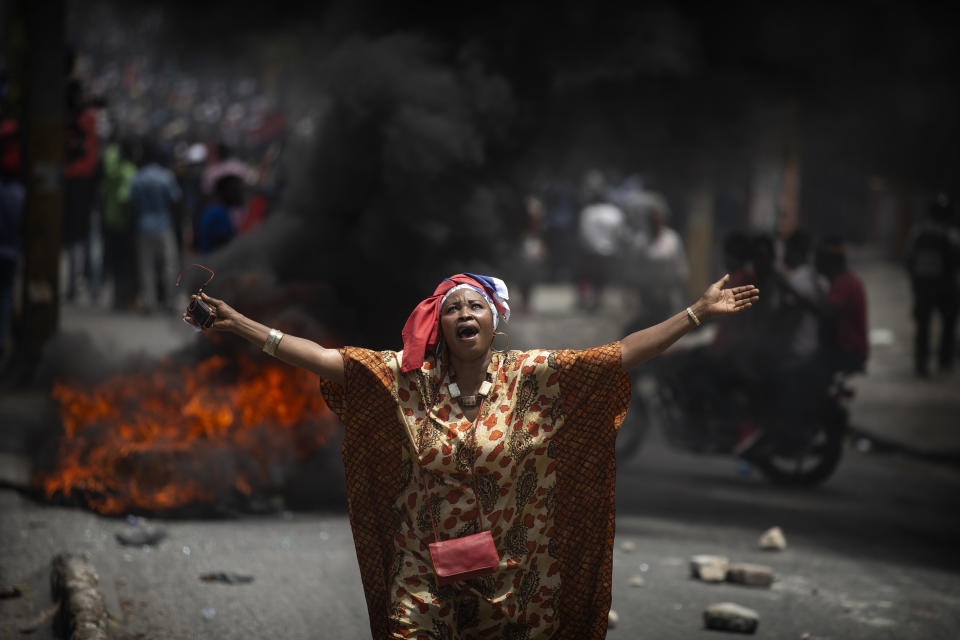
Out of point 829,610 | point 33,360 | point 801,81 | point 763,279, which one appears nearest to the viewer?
point 829,610

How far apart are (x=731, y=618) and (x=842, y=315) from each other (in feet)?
12.8

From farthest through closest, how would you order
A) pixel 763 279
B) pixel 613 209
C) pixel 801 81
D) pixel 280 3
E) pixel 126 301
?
pixel 613 209, pixel 126 301, pixel 280 3, pixel 801 81, pixel 763 279

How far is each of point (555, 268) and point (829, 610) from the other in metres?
13.4

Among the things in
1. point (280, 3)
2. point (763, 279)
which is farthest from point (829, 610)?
point (280, 3)

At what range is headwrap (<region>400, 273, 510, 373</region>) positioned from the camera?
3682 millimetres

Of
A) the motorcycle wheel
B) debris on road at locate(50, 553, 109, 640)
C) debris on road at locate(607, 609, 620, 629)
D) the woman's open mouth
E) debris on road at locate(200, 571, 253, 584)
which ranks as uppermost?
the woman's open mouth

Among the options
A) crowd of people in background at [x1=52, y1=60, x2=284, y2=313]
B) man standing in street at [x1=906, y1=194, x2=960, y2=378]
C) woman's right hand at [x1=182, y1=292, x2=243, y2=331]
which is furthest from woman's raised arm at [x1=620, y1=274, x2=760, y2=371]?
crowd of people in background at [x1=52, y1=60, x2=284, y2=313]

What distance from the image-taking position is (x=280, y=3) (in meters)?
12.8

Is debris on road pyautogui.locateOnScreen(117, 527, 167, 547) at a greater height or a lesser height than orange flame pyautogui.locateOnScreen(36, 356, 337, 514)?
lesser

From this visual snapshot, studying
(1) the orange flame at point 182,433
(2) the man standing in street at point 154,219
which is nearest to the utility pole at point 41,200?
(1) the orange flame at point 182,433

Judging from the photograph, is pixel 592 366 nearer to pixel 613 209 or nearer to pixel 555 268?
pixel 613 209

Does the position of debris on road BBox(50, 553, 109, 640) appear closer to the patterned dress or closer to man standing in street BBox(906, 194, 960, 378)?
the patterned dress

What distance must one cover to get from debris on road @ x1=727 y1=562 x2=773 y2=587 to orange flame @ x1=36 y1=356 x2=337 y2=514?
2819mm

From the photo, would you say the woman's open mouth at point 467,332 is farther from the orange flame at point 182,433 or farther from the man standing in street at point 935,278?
the man standing in street at point 935,278
